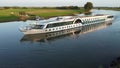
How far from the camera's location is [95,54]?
42.0m

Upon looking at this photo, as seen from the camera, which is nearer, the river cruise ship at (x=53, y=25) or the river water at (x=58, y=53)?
the river water at (x=58, y=53)

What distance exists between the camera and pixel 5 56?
42000 mm

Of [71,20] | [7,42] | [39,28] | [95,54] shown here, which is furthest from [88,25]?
[95,54]

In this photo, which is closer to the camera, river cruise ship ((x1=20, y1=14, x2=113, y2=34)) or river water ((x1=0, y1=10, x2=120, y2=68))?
river water ((x1=0, y1=10, x2=120, y2=68))

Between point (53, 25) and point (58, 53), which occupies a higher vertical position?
point (53, 25)

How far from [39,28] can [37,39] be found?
8755mm

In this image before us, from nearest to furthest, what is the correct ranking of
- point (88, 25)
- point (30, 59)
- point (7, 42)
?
1. point (30, 59)
2. point (7, 42)
3. point (88, 25)

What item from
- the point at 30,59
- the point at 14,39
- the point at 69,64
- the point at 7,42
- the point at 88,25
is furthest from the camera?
the point at 88,25

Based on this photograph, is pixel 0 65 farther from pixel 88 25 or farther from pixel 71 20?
pixel 88 25

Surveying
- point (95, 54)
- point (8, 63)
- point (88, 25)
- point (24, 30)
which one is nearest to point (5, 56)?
point (8, 63)

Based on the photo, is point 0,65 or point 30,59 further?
point 30,59

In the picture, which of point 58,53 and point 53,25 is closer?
point 58,53

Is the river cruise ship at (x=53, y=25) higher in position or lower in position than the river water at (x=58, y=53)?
higher

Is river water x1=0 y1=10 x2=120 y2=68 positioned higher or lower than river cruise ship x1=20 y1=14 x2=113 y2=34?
lower
